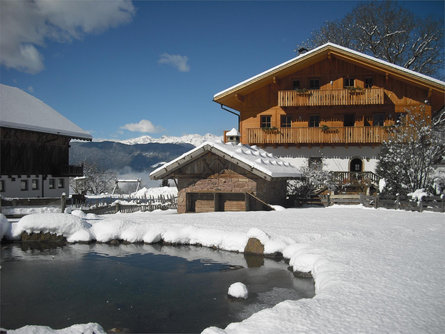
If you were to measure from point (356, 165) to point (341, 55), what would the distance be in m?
8.28

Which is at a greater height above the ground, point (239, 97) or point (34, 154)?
point (239, 97)

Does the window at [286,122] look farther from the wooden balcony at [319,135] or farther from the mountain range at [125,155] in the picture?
the mountain range at [125,155]

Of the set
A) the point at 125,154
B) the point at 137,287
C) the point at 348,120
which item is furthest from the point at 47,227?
the point at 125,154

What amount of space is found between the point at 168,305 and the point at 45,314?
7.99 feet

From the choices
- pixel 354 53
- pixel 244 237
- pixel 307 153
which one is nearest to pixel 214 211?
pixel 244 237

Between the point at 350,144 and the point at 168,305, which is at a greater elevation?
the point at 350,144

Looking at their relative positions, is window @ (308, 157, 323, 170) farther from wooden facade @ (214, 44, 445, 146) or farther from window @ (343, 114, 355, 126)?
window @ (343, 114, 355, 126)

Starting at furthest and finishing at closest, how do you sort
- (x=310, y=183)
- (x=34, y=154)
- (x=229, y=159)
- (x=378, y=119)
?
1. (x=34, y=154)
2. (x=378, y=119)
3. (x=310, y=183)
4. (x=229, y=159)

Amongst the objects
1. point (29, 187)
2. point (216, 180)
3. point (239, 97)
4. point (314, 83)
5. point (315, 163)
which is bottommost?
point (29, 187)

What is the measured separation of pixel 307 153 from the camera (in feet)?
92.2

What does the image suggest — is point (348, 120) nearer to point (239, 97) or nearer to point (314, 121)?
point (314, 121)

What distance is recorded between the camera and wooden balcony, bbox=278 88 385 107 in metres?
26.2

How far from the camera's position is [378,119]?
2769 cm

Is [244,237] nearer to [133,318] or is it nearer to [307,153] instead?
[133,318]
